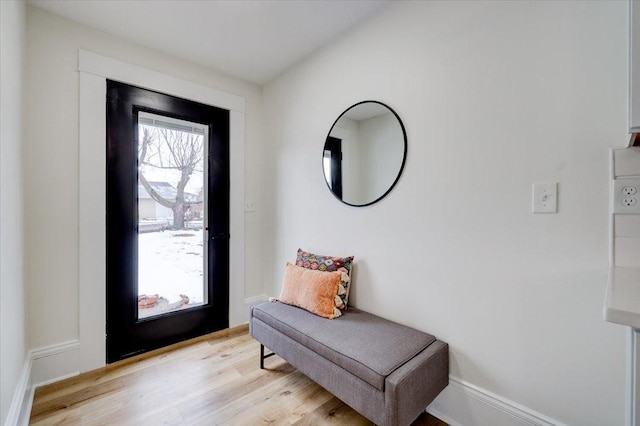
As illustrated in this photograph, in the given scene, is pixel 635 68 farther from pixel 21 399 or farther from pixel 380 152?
pixel 21 399

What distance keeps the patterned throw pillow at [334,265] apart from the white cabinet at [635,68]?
60.5 inches

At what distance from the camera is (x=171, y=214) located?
2406mm

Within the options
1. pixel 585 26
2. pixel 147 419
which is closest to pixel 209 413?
pixel 147 419

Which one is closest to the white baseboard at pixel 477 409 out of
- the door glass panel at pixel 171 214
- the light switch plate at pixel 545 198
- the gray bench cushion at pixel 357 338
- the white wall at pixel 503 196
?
the white wall at pixel 503 196

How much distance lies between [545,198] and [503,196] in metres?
0.16

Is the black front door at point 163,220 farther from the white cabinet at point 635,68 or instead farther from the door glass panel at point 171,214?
the white cabinet at point 635,68

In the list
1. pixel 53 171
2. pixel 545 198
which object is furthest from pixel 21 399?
pixel 545 198

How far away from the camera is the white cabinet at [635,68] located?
69 cm

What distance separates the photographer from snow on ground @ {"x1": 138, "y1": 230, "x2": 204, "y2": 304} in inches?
90.4

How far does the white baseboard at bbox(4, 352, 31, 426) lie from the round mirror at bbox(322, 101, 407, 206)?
82.2 inches

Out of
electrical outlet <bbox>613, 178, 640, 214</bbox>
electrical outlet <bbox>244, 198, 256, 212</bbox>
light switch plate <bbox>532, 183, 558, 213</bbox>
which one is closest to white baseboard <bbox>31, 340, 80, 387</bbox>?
electrical outlet <bbox>244, 198, 256, 212</bbox>

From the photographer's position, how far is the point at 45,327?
1887 millimetres

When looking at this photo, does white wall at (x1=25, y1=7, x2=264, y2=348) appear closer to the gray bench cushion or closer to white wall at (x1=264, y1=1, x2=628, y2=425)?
the gray bench cushion

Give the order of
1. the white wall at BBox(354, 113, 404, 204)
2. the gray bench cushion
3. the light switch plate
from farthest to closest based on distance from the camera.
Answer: the white wall at BBox(354, 113, 404, 204)
the gray bench cushion
the light switch plate
